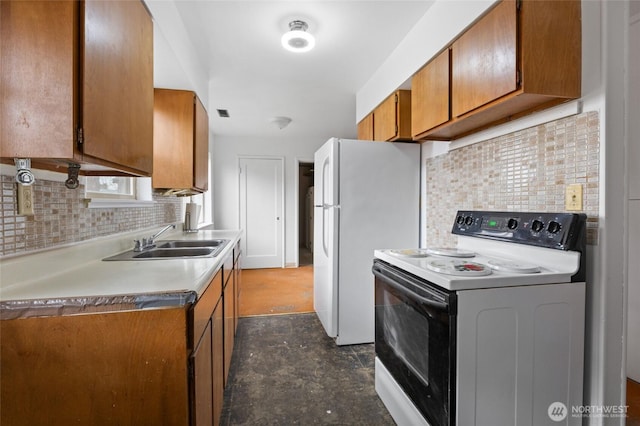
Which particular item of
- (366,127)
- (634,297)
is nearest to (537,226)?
(634,297)

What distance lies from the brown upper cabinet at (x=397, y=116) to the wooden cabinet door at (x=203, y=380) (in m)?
1.91

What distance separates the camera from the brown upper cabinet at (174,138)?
2268 mm

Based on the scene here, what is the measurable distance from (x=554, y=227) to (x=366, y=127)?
204 cm

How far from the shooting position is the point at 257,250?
5.34 metres

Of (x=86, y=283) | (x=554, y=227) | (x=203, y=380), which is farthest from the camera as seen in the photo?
(x=554, y=227)

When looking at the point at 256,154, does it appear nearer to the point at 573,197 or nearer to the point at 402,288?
the point at 402,288

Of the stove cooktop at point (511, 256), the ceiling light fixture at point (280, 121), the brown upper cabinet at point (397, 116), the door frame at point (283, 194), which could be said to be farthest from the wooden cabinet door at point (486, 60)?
the door frame at point (283, 194)

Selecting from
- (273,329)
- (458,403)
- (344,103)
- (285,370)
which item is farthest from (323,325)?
(344,103)

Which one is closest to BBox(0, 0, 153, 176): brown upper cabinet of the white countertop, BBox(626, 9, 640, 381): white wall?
the white countertop

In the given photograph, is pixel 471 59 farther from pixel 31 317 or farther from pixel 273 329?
pixel 273 329

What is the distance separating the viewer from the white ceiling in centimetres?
185

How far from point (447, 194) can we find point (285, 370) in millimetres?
1698

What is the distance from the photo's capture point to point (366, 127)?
117 inches

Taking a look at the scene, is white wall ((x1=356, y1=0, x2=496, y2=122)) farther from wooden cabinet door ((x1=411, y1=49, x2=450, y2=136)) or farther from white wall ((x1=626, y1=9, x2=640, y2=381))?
white wall ((x1=626, y1=9, x2=640, y2=381))
